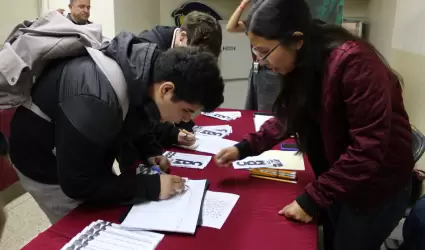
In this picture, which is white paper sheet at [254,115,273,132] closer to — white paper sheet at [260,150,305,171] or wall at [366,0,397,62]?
white paper sheet at [260,150,305,171]

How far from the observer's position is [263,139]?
154 cm

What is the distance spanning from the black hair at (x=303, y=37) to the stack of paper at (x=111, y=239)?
1.94 feet

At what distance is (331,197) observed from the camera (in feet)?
3.60

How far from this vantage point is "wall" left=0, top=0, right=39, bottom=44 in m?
2.93

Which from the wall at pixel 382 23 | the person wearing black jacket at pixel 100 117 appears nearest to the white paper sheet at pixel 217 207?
the person wearing black jacket at pixel 100 117

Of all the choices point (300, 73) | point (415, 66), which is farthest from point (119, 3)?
point (300, 73)

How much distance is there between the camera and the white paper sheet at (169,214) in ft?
3.42

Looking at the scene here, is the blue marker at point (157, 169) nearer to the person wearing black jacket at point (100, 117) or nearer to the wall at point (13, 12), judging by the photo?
the person wearing black jacket at point (100, 117)

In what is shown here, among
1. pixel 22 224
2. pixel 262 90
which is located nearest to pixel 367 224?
pixel 262 90

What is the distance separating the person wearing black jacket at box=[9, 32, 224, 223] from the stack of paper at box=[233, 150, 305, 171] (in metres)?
0.39

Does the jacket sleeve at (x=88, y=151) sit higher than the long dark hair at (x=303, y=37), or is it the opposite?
the long dark hair at (x=303, y=37)

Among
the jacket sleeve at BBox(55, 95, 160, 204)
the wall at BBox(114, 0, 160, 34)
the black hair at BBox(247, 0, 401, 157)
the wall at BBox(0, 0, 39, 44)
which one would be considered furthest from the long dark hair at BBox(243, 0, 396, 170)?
the wall at BBox(114, 0, 160, 34)

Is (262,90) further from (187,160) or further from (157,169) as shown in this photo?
(157,169)

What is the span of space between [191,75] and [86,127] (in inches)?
12.4
